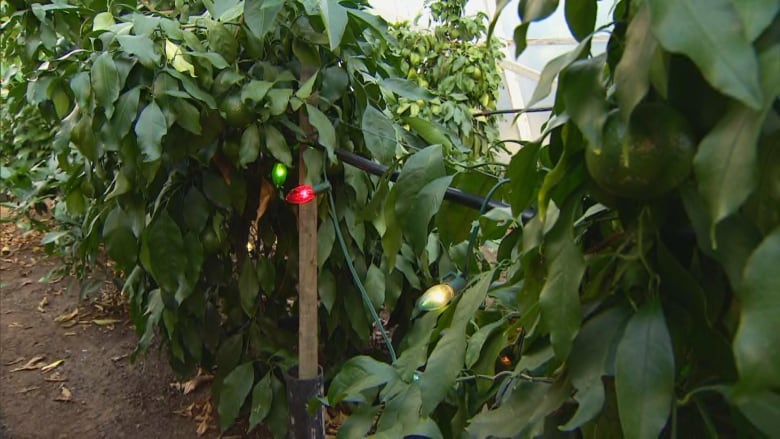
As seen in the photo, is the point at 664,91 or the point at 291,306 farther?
the point at 291,306

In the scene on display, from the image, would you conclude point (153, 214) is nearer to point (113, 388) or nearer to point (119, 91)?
point (119, 91)

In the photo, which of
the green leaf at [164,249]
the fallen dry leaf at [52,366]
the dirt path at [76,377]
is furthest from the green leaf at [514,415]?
the fallen dry leaf at [52,366]

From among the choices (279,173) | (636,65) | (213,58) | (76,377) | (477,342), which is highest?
(636,65)

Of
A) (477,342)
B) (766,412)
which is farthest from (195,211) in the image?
(766,412)

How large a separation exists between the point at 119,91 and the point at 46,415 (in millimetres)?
1409

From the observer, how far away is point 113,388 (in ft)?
7.70

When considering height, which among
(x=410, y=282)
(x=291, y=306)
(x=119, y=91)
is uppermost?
(x=119, y=91)

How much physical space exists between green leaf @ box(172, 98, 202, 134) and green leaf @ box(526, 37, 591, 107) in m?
0.91

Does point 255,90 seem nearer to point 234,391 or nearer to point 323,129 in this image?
point 323,129

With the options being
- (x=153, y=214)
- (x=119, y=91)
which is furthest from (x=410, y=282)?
(x=119, y=91)

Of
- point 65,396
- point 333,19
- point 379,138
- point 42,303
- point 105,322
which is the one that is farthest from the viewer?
point 42,303

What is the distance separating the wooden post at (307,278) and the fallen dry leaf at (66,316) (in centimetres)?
179

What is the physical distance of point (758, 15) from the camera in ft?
1.18

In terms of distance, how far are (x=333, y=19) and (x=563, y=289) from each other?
0.77m
